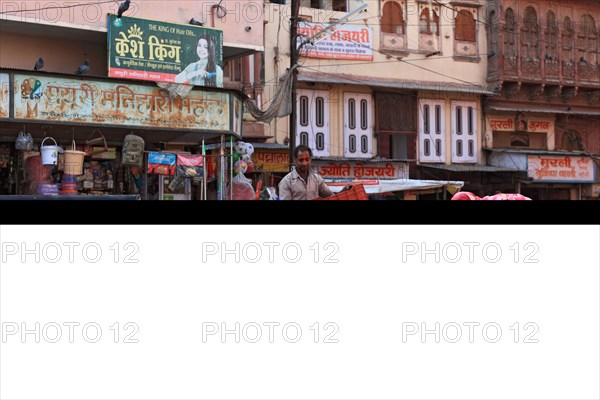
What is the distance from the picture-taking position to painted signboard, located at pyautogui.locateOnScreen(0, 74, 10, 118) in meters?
11.1

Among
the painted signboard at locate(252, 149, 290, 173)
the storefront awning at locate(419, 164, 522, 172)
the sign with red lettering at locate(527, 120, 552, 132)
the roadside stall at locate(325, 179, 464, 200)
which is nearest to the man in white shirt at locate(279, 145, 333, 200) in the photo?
the roadside stall at locate(325, 179, 464, 200)

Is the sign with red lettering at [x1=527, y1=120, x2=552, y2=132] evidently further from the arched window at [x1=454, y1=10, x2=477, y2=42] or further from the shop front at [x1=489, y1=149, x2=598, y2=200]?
the arched window at [x1=454, y1=10, x2=477, y2=42]

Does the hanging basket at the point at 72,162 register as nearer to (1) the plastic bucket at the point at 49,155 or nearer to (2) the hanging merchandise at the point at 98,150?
(1) the plastic bucket at the point at 49,155

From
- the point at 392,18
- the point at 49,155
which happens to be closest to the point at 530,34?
the point at 392,18

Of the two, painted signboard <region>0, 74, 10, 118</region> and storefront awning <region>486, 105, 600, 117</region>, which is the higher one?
storefront awning <region>486, 105, 600, 117</region>

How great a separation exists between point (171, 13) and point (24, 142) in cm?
378

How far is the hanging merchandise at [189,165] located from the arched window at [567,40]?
12353mm

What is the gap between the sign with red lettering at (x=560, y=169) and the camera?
63.1 feet

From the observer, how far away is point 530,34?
20.2 metres

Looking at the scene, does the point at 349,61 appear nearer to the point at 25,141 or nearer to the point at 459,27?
the point at 459,27

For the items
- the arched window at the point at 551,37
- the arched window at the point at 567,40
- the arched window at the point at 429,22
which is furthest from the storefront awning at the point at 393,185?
the arched window at the point at 567,40

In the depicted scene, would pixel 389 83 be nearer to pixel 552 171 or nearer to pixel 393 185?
pixel 393 185

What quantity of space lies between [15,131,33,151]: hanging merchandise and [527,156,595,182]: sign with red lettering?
1199 cm

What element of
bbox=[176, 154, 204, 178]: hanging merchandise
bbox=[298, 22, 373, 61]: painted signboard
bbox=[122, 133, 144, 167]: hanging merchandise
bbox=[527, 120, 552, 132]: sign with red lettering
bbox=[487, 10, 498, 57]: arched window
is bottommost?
bbox=[176, 154, 204, 178]: hanging merchandise
